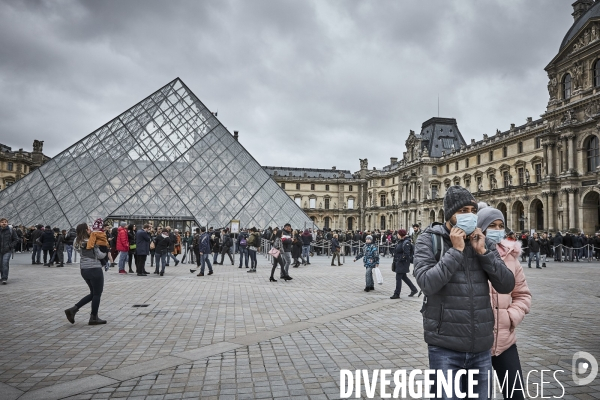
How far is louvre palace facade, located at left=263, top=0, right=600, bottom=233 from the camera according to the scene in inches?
1270

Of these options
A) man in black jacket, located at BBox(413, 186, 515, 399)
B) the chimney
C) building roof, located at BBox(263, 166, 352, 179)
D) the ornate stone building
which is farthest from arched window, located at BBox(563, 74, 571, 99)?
the ornate stone building

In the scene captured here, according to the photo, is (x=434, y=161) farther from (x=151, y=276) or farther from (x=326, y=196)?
(x=151, y=276)

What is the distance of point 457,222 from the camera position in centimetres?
219

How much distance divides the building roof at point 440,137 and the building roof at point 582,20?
82.7 feet

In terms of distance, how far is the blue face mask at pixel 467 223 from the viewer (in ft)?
7.13

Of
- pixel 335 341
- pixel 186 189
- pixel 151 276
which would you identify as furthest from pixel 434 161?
pixel 335 341

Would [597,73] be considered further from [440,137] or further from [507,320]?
[507,320]

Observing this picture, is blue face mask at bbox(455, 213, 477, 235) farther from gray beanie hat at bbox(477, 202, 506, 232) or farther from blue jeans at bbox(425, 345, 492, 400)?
blue jeans at bbox(425, 345, 492, 400)

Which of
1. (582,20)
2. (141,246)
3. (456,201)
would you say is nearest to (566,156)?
(582,20)

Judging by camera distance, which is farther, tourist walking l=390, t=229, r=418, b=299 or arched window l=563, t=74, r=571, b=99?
arched window l=563, t=74, r=571, b=99

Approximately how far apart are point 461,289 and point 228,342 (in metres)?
3.33

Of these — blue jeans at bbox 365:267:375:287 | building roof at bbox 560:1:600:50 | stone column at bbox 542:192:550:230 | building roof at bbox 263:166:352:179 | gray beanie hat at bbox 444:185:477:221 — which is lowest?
blue jeans at bbox 365:267:375:287

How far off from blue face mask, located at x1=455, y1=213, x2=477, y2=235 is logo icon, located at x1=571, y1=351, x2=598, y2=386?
250 cm

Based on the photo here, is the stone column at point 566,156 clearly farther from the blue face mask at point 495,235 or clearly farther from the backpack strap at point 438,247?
the backpack strap at point 438,247
